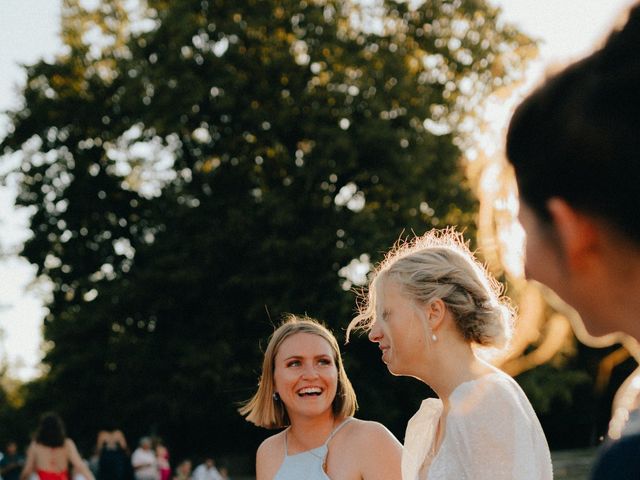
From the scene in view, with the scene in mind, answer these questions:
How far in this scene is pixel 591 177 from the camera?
1030mm

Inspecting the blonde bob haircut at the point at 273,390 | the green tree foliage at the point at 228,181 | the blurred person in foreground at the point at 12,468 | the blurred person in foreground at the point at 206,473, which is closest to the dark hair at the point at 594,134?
the blonde bob haircut at the point at 273,390

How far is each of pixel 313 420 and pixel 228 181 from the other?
21242 mm

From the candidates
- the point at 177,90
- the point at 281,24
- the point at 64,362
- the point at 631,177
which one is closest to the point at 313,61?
the point at 281,24

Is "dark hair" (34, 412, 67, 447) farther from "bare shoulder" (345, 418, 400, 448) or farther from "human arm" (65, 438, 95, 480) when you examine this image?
"bare shoulder" (345, 418, 400, 448)

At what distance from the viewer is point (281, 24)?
1027 inches

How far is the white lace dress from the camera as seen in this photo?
10.4 ft

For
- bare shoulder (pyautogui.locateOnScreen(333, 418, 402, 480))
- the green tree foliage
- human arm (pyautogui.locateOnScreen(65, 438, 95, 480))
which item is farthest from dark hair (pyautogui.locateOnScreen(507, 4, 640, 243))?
the green tree foliage

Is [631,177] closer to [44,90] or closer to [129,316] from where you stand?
[129,316]

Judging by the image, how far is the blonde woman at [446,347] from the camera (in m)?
3.26

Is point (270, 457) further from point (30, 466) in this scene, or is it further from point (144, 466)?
point (144, 466)

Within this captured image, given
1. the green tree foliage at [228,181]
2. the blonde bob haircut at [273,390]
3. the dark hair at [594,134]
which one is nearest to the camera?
the dark hair at [594,134]

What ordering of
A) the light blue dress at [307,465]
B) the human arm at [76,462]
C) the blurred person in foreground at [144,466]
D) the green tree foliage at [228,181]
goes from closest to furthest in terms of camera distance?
1. the light blue dress at [307,465]
2. the human arm at [76,462]
3. the blurred person in foreground at [144,466]
4. the green tree foliage at [228,181]

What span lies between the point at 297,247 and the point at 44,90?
835 cm

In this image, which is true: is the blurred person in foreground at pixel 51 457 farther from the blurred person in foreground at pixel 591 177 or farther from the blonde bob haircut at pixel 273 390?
the blurred person in foreground at pixel 591 177
